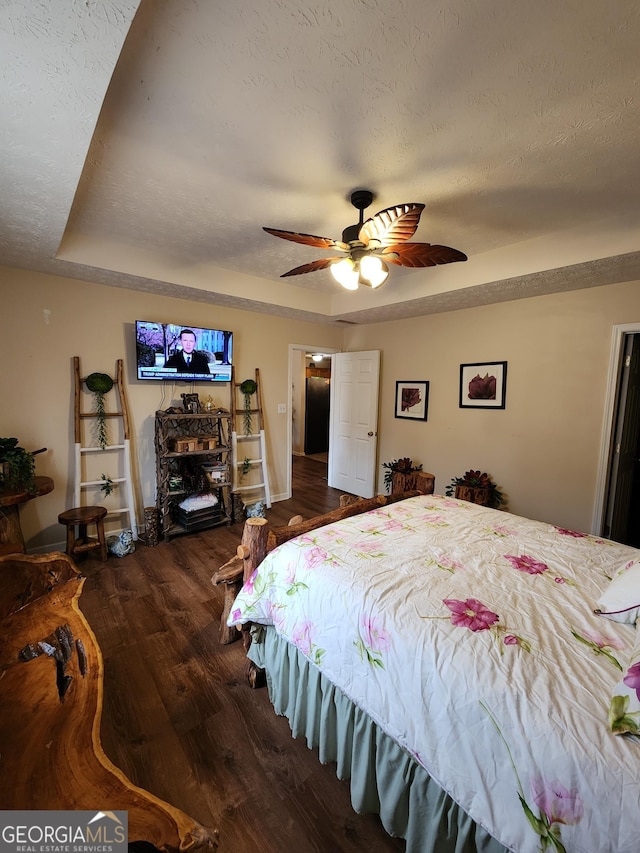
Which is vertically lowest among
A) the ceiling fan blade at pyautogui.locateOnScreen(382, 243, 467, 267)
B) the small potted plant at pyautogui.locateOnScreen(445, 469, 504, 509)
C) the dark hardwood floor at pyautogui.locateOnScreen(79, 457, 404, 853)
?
the dark hardwood floor at pyautogui.locateOnScreen(79, 457, 404, 853)

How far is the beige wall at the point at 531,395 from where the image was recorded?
3.01m

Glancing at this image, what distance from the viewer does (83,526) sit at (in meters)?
3.08

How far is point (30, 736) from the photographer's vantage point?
0.88 metres

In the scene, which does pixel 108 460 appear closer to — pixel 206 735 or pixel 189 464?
pixel 189 464

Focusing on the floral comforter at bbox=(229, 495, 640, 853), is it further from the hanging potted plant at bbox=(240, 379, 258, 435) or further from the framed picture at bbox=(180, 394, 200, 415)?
the hanging potted plant at bbox=(240, 379, 258, 435)

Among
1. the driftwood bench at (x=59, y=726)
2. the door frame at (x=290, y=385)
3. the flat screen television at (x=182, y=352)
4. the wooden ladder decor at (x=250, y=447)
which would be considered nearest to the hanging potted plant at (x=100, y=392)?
the flat screen television at (x=182, y=352)

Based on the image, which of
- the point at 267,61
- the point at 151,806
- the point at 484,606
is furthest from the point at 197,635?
the point at 267,61

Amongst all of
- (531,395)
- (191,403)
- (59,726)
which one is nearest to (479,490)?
(531,395)

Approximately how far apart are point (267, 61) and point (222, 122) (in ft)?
1.24

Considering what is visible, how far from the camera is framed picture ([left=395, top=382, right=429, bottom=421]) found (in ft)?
14.0

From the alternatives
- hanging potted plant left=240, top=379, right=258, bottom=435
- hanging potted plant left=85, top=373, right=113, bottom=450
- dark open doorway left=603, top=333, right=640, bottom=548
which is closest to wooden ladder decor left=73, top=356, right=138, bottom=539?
hanging potted plant left=85, top=373, right=113, bottom=450

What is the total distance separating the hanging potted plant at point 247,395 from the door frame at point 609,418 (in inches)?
139

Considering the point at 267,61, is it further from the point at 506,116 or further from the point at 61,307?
the point at 61,307

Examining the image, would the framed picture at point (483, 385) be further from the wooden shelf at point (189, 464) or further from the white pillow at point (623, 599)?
the wooden shelf at point (189, 464)
